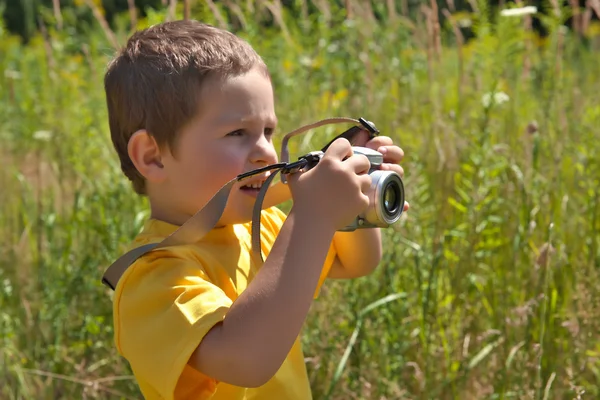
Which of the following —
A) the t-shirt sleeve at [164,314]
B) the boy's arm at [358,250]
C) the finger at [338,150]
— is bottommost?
the boy's arm at [358,250]

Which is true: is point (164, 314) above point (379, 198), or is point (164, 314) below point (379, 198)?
below

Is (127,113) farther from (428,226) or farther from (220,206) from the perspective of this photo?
(428,226)

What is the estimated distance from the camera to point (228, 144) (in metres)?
1.47

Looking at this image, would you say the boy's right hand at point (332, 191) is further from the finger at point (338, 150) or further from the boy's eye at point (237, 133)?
the boy's eye at point (237, 133)

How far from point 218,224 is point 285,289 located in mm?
284

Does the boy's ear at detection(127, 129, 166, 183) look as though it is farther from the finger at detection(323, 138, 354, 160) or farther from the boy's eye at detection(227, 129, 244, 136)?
the finger at detection(323, 138, 354, 160)

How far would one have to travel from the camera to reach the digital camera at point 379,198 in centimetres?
136

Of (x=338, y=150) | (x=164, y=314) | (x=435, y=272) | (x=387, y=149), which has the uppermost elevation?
(x=338, y=150)

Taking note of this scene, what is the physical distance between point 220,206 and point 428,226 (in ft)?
3.76

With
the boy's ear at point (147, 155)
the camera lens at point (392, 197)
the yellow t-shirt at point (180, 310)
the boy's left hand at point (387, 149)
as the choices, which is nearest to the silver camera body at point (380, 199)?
the camera lens at point (392, 197)

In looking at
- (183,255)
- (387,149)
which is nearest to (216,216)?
(183,255)

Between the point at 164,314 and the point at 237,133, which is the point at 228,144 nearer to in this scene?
the point at 237,133

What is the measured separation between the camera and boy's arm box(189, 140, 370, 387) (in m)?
1.27

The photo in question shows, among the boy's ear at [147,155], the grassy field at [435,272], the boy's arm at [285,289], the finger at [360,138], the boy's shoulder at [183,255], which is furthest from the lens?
the grassy field at [435,272]
